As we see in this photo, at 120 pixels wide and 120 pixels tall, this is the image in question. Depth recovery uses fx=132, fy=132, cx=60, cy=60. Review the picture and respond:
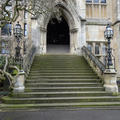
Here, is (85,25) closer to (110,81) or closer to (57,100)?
(110,81)

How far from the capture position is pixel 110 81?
670 centimetres

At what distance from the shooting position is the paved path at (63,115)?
171 inches

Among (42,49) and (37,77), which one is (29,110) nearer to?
(37,77)

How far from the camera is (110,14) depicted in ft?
42.7

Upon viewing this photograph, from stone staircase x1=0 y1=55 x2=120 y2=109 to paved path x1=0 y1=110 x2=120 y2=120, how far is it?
1.65ft

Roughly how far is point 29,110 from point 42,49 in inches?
266

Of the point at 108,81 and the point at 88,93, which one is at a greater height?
the point at 108,81

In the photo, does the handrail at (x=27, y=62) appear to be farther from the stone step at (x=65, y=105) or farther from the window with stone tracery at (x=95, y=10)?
the window with stone tracery at (x=95, y=10)

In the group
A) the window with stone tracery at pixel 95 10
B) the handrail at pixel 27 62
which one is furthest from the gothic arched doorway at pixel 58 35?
the handrail at pixel 27 62

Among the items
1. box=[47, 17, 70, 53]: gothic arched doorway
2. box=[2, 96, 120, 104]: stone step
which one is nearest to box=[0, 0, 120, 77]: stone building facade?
box=[47, 17, 70, 53]: gothic arched doorway

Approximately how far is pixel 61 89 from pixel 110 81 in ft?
8.26

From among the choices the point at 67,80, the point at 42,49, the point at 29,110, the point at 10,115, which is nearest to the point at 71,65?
the point at 67,80

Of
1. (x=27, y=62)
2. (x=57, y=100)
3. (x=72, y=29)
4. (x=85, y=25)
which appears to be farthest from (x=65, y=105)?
(x=85, y=25)

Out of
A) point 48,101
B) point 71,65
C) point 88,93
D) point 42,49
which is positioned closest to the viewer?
point 48,101
